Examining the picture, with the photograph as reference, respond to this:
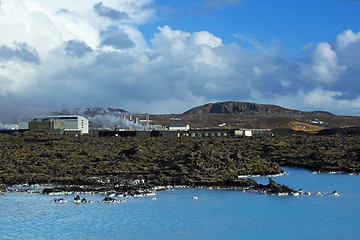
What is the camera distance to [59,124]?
322ft

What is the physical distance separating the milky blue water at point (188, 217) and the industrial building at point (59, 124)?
75.6 meters

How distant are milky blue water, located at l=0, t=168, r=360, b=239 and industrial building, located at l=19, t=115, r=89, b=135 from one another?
75.6 meters

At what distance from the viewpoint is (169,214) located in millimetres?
19266

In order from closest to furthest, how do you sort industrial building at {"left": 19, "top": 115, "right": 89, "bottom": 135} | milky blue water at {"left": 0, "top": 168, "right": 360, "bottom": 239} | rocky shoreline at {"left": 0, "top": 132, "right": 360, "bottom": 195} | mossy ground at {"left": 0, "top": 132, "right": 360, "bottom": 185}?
milky blue water at {"left": 0, "top": 168, "right": 360, "bottom": 239} → rocky shoreline at {"left": 0, "top": 132, "right": 360, "bottom": 195} → mossy ground at {"left": 0, "top": 132, "right": 360, "bottom": 185} → industrial building at {"left": 19, "top": 115, "right": 89, "bottom": 135}

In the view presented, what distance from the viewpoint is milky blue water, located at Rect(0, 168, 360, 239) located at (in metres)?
16.1

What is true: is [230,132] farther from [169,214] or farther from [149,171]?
[169,214]

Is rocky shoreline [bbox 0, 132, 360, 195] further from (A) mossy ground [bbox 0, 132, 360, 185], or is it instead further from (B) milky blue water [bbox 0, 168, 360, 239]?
(B) milky blue water [bbox 0, 168, 360, 239]

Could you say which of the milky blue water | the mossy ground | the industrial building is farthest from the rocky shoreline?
the industrial building

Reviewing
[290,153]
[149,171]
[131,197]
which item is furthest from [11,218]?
[290,153]

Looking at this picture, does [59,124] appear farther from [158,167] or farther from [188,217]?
[188,217]

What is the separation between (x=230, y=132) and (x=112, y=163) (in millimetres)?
73592

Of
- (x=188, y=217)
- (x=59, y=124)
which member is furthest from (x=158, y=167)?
(x=59, y=124)

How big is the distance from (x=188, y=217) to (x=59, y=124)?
8459 cm

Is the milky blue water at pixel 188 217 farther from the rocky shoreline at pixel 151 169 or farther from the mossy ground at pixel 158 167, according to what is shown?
the mossy ground at pixel 158 167
